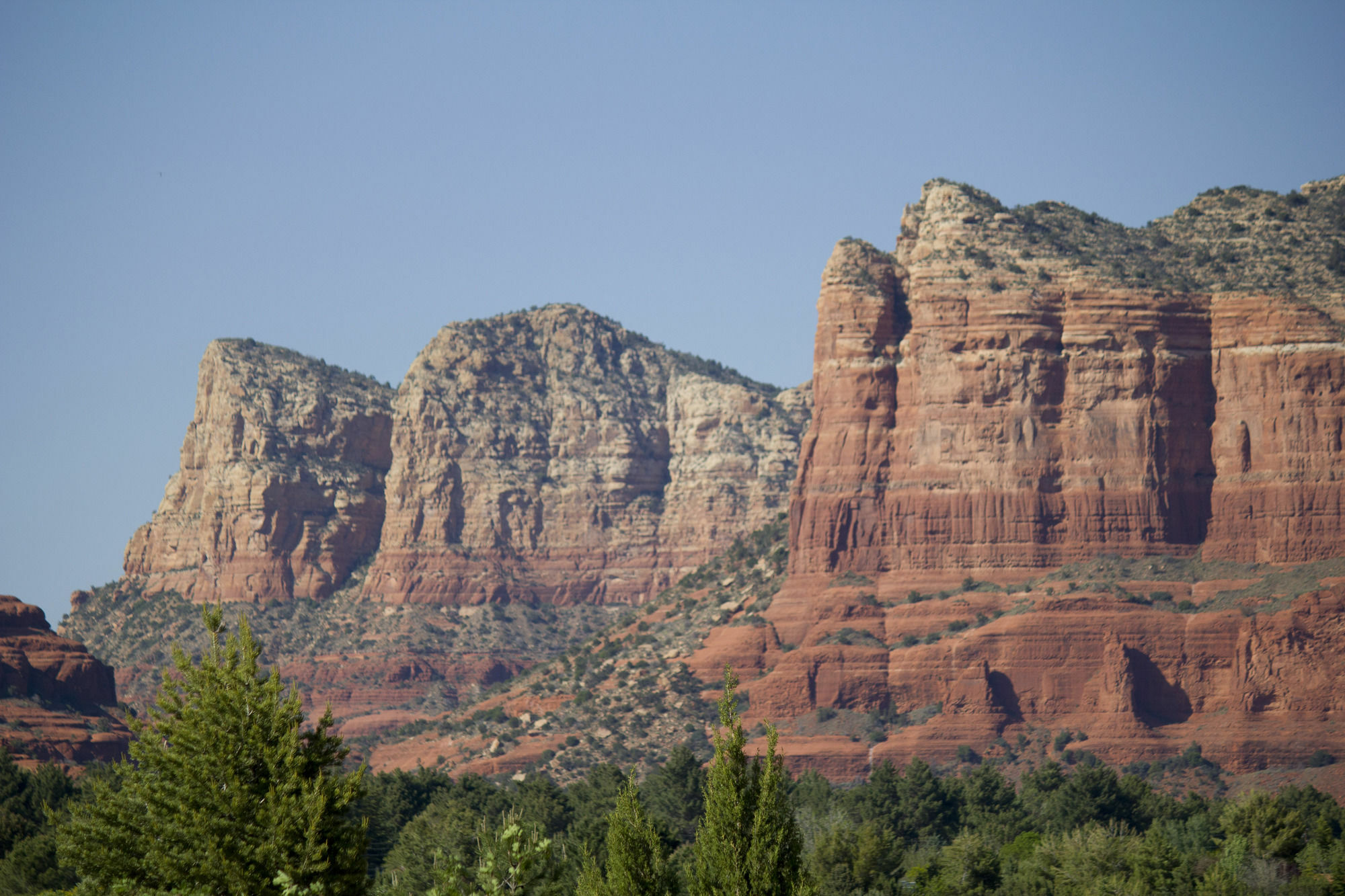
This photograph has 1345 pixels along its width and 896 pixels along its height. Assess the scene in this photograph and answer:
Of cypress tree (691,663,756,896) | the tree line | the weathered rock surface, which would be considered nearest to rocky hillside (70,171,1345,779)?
the weathered rock surface

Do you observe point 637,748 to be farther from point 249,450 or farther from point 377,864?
point 249,450

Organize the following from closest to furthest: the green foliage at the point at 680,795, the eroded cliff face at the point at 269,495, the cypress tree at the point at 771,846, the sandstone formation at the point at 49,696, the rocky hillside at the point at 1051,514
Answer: the cypress tree at the point at 771,846
the green foliage at the point at 680,795
the sandstone formation at the point at 49,696
the rocky hillside at the point at 1051,514
the eroded cliff face at the point at 269,495

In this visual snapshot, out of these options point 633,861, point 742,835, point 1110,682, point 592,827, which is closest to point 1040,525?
point 1110,682

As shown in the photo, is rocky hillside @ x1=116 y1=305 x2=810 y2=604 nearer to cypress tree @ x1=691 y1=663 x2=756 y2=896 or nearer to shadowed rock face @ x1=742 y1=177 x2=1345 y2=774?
shadowed rock face @ x1=742 y1=177 x2=1345 y2=774

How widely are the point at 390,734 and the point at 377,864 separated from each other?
81105 millimetres

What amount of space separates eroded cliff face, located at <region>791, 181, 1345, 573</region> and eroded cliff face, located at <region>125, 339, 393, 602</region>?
76.3m

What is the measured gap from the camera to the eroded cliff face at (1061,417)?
391 feet

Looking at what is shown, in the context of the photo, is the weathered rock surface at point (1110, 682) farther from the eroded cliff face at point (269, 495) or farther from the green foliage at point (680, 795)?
the eroded cliff face at point (269, 495)

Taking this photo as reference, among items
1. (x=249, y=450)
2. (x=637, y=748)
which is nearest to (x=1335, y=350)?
(x=637, y=748)

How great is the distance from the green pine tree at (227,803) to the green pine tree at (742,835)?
6231 millimetres

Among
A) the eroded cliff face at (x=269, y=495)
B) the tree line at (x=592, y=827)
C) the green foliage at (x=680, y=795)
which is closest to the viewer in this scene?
the tree line at (x=592, y=827)

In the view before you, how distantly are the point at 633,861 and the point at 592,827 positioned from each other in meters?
44.1

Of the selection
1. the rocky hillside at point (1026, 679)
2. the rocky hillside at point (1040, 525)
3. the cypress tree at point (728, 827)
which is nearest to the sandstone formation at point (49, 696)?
the rocky hillside at point (1026, 679)

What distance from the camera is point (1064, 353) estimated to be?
12388cm
